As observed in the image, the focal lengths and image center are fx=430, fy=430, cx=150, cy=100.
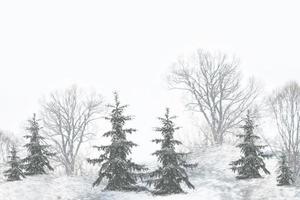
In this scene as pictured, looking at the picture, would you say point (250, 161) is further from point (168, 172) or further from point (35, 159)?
point (35, 159)

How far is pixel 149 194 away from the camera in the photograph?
1004 inches

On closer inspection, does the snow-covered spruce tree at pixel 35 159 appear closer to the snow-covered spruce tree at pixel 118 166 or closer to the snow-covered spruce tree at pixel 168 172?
the snow-covered spruce tree at pixel 118 166

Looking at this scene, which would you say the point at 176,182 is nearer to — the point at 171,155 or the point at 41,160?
the point at 171,155

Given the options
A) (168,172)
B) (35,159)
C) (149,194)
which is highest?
(35,159)

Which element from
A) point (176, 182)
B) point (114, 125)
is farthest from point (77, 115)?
point (176, 182)

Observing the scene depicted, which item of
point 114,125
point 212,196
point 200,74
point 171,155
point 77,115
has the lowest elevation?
point 212,196

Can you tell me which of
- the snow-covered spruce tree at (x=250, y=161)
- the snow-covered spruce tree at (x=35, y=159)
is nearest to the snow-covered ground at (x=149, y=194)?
the snow-covered spruce tree at (x=250, y=161)

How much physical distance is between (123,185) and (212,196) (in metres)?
5.39

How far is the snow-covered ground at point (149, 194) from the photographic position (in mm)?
23422

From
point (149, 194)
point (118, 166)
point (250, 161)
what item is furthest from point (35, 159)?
point (250, 161)

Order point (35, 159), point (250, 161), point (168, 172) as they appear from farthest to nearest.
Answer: point (35, 159)
point (250, 161)
point (168, 172)

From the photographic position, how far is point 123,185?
2614cm

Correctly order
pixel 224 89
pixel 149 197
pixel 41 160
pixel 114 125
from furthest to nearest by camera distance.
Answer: pixel 224 89 < pixel 41 160 < pixel 114 125 < pixel 149 197

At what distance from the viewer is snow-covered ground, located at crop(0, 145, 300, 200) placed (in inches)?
922
